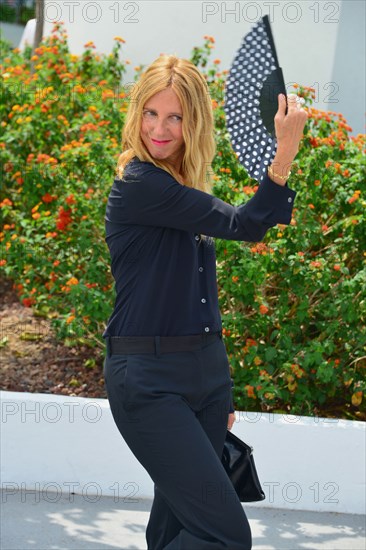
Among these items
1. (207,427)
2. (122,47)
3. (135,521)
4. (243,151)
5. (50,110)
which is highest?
(122,47)

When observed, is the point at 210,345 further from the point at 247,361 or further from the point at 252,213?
the point at 247,361

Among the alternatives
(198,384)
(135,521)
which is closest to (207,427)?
(198,384)

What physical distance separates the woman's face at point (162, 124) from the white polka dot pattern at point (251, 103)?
0.35 metres

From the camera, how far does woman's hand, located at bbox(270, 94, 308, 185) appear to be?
2.63 m

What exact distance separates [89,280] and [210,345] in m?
2.37

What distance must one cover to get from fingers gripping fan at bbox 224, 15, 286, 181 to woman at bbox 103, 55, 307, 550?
0.26m

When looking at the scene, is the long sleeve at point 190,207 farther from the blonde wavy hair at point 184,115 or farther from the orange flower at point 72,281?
the orange flower at point 72,281

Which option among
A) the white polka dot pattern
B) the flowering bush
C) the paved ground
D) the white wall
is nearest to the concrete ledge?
the paved ground

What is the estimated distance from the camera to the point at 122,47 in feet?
28.5

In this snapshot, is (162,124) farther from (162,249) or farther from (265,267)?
(265,267)

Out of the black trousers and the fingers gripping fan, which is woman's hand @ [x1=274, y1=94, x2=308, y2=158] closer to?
the fingers gripping fan

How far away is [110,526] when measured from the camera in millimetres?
4410

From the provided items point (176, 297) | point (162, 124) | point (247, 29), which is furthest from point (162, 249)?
point (247, 29)

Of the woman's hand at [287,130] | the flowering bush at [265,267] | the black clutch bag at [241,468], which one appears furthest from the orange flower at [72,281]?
the woman's hand at [287,130]
